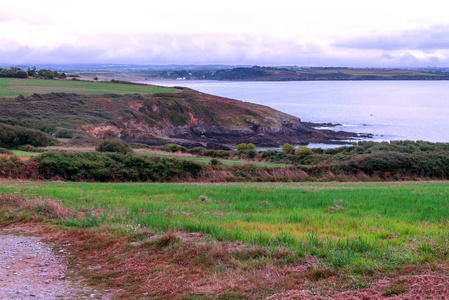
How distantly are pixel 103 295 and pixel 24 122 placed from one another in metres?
58.3

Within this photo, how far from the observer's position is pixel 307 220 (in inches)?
351

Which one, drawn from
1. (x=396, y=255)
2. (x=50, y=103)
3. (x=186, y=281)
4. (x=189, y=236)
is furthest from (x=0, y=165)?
(x=50, y=103)

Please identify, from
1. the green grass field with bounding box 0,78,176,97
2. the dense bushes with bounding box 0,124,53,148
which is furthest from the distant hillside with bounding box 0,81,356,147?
the dense bushes with bounding box 0,124,53,148

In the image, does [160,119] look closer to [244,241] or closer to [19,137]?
[19,137]

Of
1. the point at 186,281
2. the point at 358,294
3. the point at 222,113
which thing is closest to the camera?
the point at 358,294

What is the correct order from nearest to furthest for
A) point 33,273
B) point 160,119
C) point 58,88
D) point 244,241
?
point 33,273 < point 244,241 < point 160,119 < point 58,88

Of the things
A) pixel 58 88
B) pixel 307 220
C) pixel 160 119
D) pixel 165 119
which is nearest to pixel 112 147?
pixel 307 220

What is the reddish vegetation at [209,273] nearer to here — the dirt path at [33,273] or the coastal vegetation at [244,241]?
the coastal vegetation at [244,241]

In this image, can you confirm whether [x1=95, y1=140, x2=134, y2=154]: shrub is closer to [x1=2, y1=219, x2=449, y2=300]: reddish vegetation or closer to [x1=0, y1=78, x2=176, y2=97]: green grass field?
[x1=2, y1=219, x2=449, y2=300]: reddish vegetation

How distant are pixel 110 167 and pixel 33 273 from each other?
17.4 m

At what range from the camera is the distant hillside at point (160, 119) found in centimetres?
6275

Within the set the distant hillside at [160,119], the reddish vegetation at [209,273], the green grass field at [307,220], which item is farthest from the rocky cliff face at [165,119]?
the reddish vegetation at [209,273]

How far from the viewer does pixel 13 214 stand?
9.85 meters

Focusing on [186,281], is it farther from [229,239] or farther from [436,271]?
[436,271]
